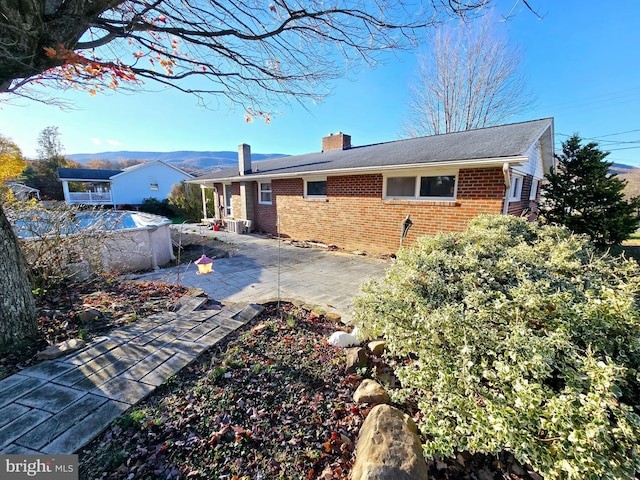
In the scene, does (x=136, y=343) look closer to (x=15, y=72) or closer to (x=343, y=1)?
(x=15, y=72)

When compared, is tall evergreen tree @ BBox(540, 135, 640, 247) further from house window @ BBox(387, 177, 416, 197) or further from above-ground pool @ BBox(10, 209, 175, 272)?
above-ground pool @ BBox(10, 209, 175, 272)

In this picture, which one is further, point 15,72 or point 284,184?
point 284,184

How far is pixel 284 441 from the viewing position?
5.65ft

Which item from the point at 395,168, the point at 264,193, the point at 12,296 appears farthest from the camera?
the point at 264,193

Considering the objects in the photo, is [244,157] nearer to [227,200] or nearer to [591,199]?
[227,200]

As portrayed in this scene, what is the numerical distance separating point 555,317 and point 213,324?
326 centimetres

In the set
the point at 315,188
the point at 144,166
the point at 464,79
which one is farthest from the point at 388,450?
the point at 144,166

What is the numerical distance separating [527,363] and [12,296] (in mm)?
4355

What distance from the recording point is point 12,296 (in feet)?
8.53

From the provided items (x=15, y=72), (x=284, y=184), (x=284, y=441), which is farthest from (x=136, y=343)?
(x=284, y=184)

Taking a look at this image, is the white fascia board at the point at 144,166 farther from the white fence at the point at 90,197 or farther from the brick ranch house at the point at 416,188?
the brick ranch house at the point at 416,188

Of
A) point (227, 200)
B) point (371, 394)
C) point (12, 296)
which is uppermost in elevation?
point (227, 200)

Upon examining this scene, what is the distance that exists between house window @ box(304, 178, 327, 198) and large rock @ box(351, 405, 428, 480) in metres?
8.01

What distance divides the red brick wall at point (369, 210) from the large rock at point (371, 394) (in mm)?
5373
